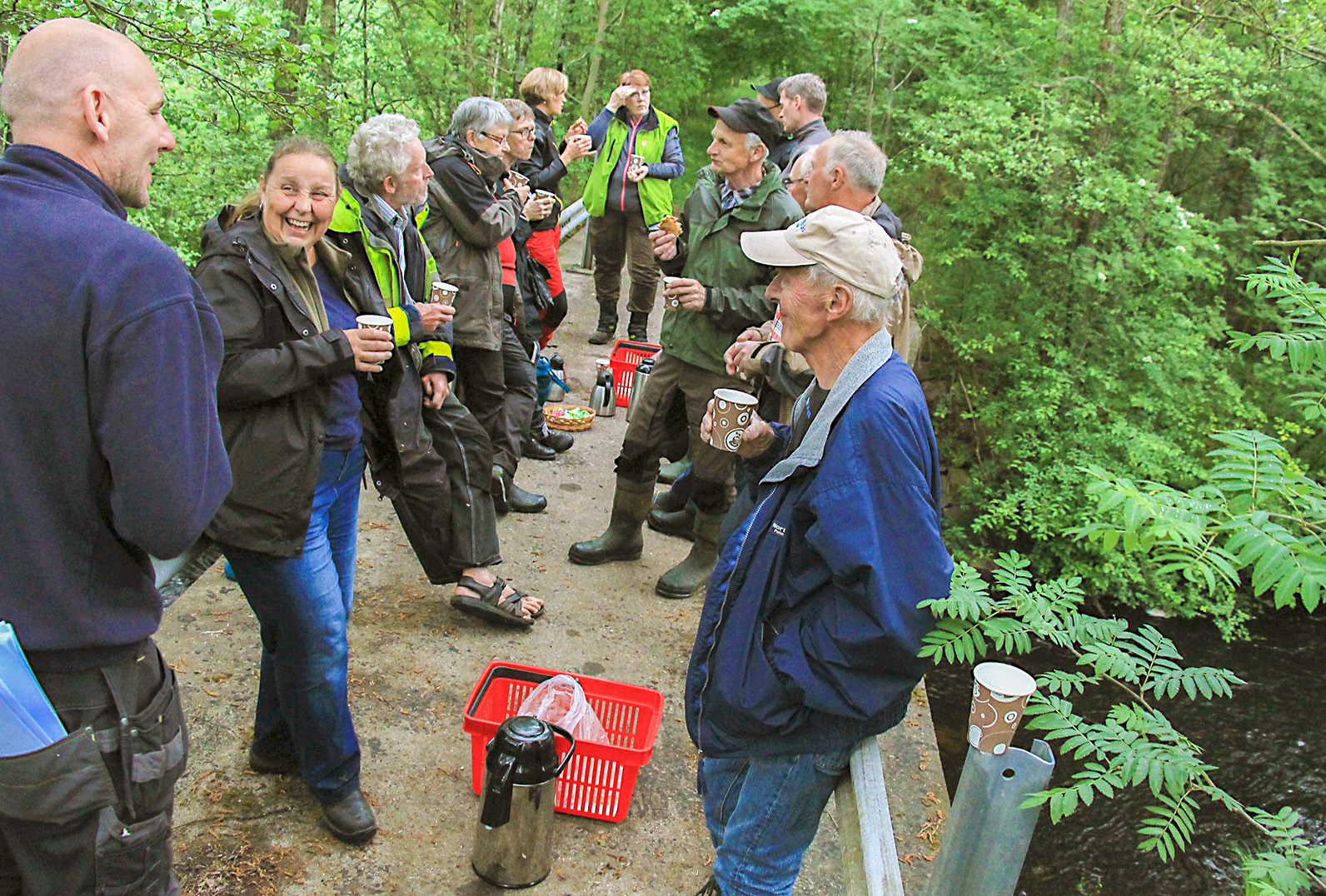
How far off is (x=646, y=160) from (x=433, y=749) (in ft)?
18.4

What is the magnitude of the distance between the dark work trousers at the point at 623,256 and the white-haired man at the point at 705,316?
3.19 m

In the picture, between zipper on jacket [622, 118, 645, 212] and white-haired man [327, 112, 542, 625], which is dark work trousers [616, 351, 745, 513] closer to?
white-haired man [327, 112, 542, 625]

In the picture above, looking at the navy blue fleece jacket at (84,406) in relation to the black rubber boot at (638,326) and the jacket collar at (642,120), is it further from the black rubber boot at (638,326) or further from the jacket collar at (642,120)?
the black rubber boot at (638,326)

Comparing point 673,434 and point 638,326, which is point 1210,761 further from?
point 638,326

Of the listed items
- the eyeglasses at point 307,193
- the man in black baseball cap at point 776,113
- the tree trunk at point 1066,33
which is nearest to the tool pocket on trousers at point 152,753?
the eyeglasses at point 307,193

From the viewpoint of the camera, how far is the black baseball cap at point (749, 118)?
15.4 feet

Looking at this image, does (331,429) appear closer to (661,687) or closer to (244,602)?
(244,602)

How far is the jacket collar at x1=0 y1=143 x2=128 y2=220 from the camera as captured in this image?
1.76 metres

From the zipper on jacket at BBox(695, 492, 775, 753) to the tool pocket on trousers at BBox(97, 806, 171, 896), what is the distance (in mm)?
1228

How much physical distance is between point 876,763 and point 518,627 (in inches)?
101

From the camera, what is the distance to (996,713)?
1.80 metres

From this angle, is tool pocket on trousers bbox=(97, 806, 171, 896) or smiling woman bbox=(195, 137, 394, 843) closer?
tool pocket on trousers bbox=(97, 806, 171, 896)

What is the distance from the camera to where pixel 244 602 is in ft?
14.2

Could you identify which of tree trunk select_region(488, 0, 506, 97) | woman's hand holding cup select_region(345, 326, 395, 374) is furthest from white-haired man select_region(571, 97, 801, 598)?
tree trunk select_region(488, 0, 506, 97)
